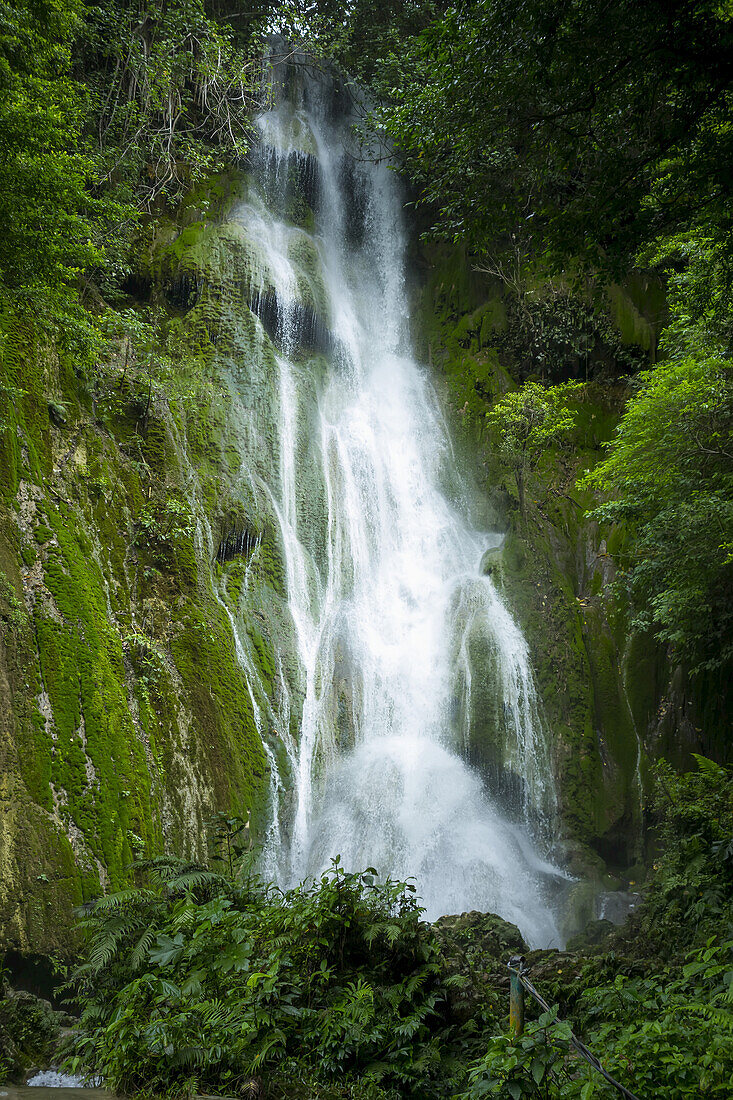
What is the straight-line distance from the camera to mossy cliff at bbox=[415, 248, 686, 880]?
1055 centimetres

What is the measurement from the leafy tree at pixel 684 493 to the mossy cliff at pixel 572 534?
1073 mm

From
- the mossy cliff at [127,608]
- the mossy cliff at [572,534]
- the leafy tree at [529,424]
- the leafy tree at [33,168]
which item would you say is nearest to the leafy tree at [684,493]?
the mossy cliff at [572,534]

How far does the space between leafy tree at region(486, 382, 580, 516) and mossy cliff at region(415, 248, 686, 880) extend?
28 centimetres

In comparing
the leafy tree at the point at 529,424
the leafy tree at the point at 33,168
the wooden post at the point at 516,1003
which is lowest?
the wooden post at the point at 516,1003

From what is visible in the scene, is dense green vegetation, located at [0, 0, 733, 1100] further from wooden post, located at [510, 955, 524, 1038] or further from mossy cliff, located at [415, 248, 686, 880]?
mossy cliff, located at [415, 248, 686, 880]

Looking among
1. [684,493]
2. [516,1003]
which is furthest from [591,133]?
[516,1003]

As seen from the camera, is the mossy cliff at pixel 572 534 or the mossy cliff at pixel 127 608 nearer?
the mossy cliff at pixel 127 608

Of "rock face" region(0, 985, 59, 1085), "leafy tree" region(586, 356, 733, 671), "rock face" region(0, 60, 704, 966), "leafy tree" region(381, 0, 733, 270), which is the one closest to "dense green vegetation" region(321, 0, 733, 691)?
"leafy tree" region(381, 0, 733, 270)

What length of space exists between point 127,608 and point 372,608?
5.13 meters

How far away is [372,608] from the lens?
38.6ft

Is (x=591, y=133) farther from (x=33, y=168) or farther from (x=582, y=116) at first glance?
(x=33, y=168)

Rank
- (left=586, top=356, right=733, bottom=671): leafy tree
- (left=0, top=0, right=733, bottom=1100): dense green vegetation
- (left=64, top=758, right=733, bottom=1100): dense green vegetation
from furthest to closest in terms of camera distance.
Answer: (left=586, top=356, right=733, bottom=671): leafy tree
(left=0, top=0, right=733, bottom=1100): dense green vegetation
(left=64, top=758, right=733, bottom=1100): dense green vegetation

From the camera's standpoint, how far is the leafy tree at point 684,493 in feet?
26.5

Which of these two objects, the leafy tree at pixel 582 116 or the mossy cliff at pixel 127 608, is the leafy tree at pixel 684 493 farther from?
the mossy cliff at pixel 127 608
